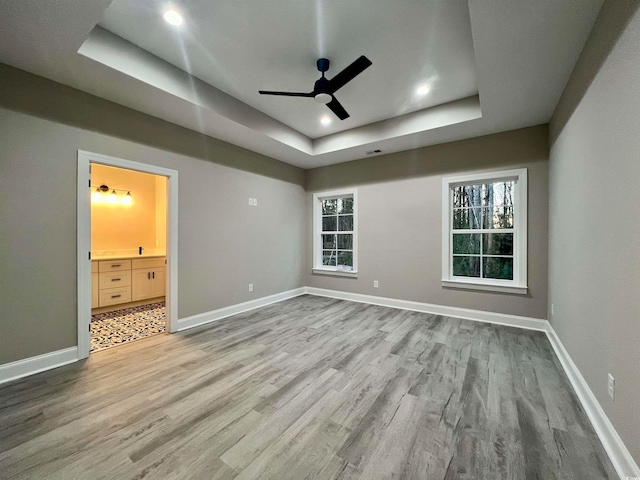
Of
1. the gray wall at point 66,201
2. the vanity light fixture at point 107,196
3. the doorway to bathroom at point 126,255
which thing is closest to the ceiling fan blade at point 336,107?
the gray wall at point 66,201

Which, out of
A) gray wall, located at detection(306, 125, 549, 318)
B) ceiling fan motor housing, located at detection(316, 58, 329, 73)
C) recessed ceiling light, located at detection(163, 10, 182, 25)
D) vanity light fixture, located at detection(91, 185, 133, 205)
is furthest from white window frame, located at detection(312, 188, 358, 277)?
vanity light fixture, located at detection(91, 185, 133, 205)

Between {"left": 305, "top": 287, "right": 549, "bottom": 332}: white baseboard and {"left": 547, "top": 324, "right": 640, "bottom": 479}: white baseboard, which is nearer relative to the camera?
{"left": 547, "top": 324, "right": 640, "bottom": 479}: white baseboard

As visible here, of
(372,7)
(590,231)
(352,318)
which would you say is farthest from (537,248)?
(372,7)

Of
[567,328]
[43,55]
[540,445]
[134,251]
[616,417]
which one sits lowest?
[540,445]

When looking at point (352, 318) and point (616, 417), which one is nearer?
point (616, 417)

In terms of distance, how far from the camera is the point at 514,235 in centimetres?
355

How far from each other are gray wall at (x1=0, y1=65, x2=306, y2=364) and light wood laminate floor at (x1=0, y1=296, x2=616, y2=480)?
1.98 ft

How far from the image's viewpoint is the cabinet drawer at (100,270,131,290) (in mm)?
4035

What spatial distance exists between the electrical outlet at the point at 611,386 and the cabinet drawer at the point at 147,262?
576cm

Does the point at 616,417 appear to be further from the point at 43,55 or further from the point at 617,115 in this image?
the point at 43,55

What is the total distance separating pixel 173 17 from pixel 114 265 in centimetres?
379

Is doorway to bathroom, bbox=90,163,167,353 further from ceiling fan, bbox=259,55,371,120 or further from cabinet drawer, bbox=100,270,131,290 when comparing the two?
ceiling fan, bbox=259,55,371,120

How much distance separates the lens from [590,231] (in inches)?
71.7

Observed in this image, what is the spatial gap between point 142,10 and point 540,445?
4.10 metres
